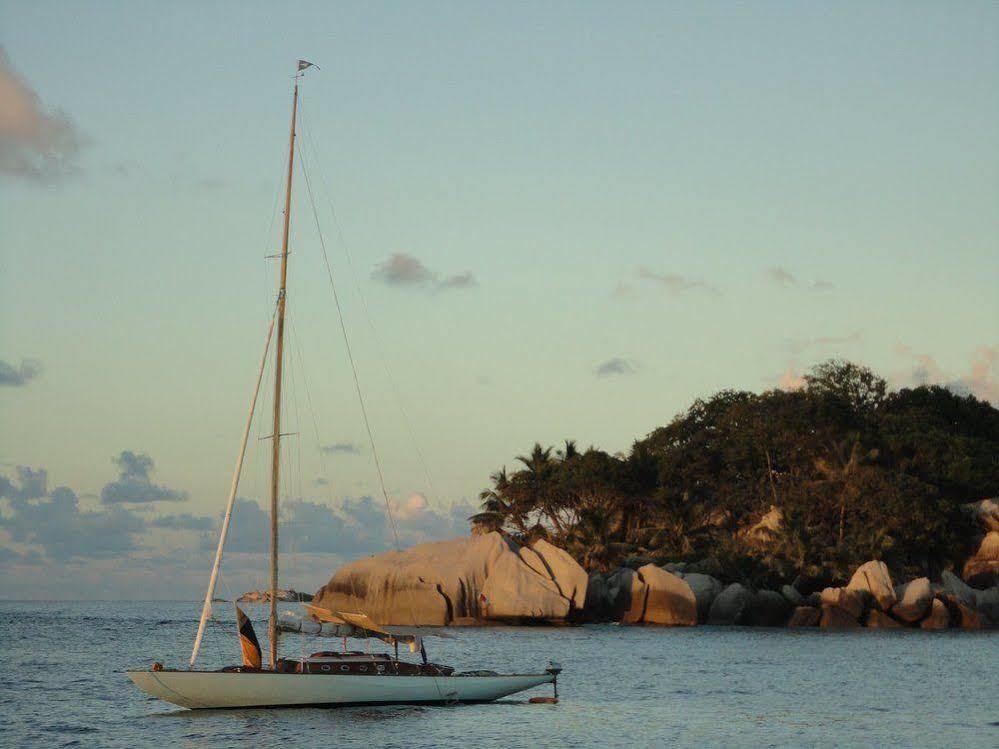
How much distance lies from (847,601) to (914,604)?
373 cm

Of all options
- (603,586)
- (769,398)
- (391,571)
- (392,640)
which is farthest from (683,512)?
(392,640)

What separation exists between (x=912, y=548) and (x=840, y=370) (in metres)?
25.0

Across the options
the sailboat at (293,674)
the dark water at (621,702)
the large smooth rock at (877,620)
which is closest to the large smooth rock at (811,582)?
the large smooth rock at (877,620)

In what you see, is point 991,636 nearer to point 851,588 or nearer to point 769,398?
point 851,588

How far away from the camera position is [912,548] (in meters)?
77.8

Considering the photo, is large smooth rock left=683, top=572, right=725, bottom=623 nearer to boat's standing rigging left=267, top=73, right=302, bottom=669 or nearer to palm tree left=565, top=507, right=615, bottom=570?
A: palm tree left=565, top=507, right=615, bottom=570

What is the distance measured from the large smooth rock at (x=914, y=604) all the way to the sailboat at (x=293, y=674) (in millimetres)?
40994

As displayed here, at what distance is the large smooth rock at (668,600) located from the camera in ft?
235

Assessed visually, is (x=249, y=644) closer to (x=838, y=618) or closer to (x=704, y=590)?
(x=704, y=590)

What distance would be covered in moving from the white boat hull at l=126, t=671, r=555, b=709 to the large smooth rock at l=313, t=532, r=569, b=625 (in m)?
35.1

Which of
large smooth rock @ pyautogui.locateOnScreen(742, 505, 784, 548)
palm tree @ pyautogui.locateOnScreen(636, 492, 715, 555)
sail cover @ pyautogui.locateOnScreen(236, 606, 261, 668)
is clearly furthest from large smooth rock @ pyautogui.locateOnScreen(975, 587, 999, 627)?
sail cover @ pyautogui.locateOnScreen(236, 606, 261, 668)

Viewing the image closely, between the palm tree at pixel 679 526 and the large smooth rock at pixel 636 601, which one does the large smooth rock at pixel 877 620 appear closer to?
the large smooth rock at pixel 636 601

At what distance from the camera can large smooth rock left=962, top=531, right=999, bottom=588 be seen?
77.0 meters

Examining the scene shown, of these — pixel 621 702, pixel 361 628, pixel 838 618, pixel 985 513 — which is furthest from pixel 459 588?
pixel 985 513
